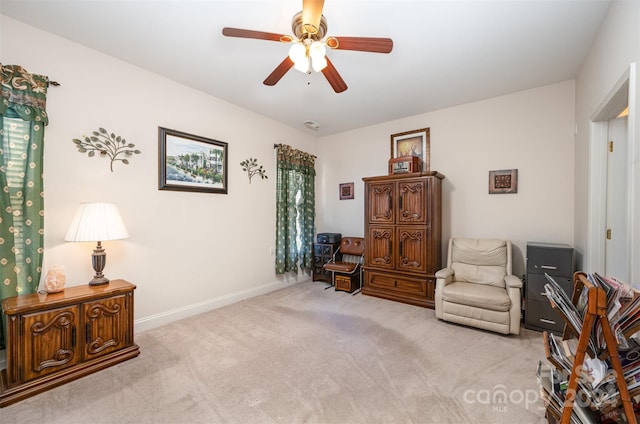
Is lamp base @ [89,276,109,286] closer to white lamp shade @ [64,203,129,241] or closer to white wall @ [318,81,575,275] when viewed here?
white lamp shade @ [64,203,129,241]

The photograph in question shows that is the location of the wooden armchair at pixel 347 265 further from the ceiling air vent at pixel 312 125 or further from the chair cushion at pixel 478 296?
the ceiling air vent at pixel 312 125

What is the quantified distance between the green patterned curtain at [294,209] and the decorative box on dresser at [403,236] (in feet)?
4.04

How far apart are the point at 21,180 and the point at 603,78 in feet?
15.4

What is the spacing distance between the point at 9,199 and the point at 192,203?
1462 millimetres

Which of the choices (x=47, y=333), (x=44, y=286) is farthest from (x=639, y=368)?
(x=44, y=286)

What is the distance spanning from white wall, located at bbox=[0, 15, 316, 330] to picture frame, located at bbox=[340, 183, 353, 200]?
139 cm

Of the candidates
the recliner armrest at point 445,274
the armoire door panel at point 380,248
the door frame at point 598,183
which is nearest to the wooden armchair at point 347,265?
the armoire door panel at point 380,248

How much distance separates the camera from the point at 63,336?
6.31ft

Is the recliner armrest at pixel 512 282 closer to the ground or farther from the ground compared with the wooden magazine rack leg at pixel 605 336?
closer to the ground

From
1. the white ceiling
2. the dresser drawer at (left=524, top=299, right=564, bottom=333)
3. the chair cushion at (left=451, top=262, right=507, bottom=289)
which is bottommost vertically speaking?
the dresser drawer at (left=524, top=299, right=564, bottom=333)

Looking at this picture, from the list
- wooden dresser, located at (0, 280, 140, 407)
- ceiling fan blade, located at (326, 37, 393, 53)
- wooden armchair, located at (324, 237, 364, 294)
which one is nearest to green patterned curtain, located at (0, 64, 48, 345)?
wooden dresser, located at (0, 280, 140, 407)

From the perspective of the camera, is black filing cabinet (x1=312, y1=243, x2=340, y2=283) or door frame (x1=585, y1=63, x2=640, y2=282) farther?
black filing cabinet (x1=312, y1=243, x2=340, y2=283)

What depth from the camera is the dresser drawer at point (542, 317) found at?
260cm

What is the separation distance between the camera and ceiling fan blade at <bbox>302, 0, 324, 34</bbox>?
149cm
